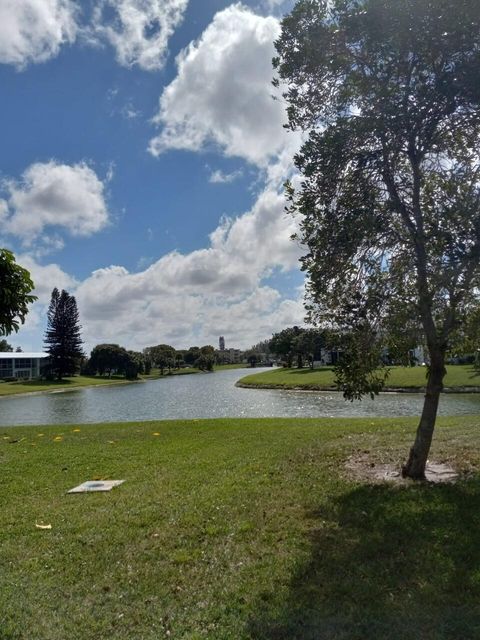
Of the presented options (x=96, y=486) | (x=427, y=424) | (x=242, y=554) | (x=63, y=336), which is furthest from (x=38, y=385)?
(x=242, y=554)

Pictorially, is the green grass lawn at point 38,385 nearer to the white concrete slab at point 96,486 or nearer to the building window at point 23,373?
the building window at point 23,373

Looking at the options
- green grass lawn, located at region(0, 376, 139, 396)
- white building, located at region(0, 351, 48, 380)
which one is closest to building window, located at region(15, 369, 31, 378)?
white building, located at region(0, 351, 48, 380)

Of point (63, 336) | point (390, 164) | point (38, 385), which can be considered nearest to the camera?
point (390, 164)

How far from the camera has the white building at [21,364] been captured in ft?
313

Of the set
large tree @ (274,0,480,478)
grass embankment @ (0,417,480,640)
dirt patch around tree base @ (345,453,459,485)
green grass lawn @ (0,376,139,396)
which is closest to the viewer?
grass embankment @ (0,417,480,640)

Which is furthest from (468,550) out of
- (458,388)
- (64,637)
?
(458,388)

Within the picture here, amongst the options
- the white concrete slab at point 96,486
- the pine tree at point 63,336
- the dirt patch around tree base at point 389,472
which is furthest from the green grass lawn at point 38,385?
the dirt patch around tree base at point 389,472

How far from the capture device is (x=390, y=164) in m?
7.56

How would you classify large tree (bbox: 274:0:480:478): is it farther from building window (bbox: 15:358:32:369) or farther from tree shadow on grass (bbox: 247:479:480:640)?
building window (bbox: 15:358:32:369)

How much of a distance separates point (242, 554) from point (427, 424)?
3866mm

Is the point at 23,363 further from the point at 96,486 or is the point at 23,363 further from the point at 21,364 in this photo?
the point at 96,486

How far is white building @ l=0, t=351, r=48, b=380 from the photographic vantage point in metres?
95.5

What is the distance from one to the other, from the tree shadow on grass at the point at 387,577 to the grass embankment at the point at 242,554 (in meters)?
0.02

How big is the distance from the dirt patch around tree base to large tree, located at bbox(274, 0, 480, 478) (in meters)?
0.31
